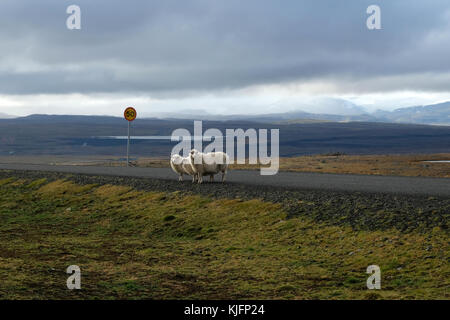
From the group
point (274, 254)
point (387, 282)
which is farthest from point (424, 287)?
point (274, 254)

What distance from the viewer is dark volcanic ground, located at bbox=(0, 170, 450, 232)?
49.7ft

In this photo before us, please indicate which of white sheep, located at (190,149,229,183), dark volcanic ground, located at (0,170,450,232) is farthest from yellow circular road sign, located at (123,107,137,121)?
dark volcanic ground, located at (0,170,450,232)

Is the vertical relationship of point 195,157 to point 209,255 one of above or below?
above

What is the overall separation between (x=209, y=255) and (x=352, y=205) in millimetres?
5325

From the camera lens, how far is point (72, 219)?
70.6 feet

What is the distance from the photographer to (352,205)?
17.5 m
